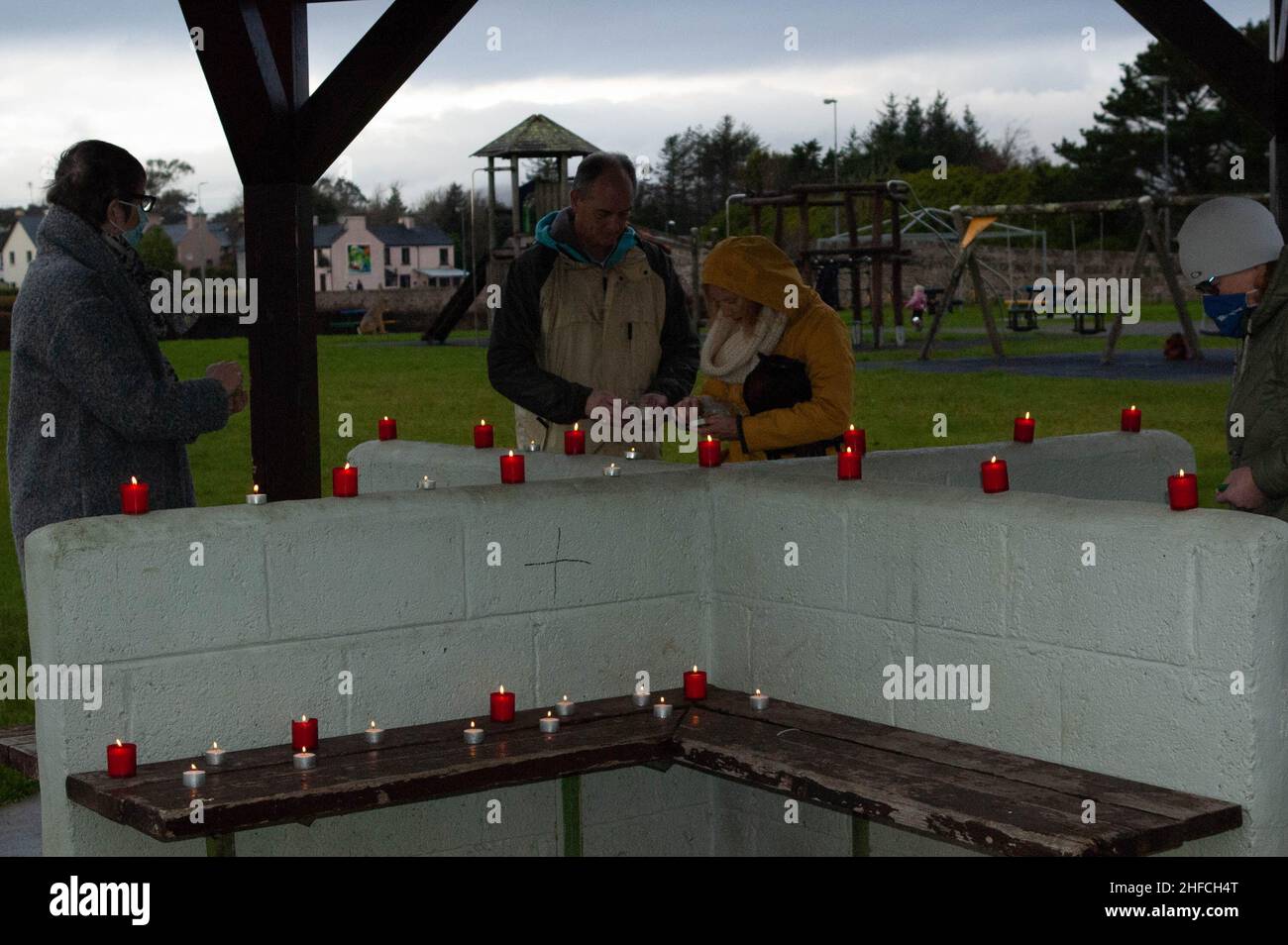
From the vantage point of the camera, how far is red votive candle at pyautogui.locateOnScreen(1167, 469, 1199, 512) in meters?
3.59

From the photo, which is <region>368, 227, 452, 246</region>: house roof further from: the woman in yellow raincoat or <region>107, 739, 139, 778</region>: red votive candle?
<region>107, 739, 139, 778</region>: red votive candle

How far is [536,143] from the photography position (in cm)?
3034

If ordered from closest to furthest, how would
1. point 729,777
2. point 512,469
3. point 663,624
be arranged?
point 729,777, point 512,469, point 663,624

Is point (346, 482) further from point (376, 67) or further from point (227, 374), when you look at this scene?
point (376, 67)

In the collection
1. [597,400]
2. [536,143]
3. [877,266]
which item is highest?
[536,143]

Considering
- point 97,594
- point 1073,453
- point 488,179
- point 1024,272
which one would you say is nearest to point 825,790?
point 97,594

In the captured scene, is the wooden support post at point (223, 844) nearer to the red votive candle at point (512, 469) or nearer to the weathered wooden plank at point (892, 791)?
the weathered wooden plank at point (892, 791)

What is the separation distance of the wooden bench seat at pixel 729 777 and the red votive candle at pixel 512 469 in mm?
555

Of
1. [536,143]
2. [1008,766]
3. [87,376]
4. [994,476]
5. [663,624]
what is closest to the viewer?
[1008,766]

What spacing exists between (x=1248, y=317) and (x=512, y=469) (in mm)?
1791

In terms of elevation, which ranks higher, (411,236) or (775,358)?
(411,236)

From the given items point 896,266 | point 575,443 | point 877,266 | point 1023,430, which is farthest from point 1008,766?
point 896,266

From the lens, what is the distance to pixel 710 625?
475 cm
